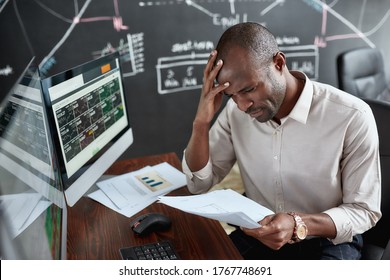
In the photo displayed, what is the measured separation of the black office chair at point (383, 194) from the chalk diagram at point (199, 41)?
4.67 ft

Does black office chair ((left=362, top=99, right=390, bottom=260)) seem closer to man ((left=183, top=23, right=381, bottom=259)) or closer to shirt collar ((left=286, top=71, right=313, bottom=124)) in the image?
man ((left=183, top=23, right=381, bottom=259))

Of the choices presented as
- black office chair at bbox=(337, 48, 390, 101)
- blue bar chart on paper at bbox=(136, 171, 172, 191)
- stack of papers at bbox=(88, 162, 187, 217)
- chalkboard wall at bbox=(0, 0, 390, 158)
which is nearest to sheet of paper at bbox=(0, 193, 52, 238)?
stack of papers at bbox=(88, 162, 187, 217)

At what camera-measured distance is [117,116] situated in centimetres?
143

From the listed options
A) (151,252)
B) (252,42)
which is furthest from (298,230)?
(252,42)

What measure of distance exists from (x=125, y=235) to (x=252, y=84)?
1.77 ft

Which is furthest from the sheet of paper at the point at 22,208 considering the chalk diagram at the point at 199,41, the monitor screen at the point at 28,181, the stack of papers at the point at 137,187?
the chalk diagram at the point at 199,41

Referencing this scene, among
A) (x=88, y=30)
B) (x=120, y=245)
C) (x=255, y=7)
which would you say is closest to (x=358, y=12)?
(x=255, y=7)

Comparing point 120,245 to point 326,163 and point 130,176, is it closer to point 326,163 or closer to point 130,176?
point 130,176

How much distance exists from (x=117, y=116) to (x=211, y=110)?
1.10 ft

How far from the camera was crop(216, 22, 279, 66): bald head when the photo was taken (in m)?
1.15

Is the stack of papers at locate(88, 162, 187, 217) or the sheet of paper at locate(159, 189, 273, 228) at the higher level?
the sheet of paper at locate(159, 189, 273, 228)

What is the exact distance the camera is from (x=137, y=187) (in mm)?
1395

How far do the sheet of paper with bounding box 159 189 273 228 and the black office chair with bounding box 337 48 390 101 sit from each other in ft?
4.93
